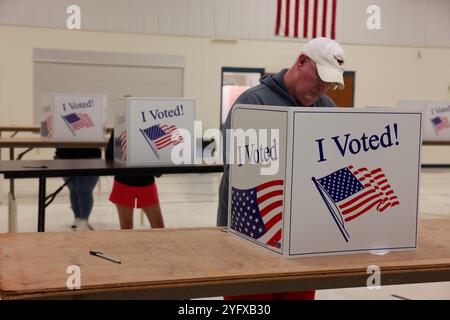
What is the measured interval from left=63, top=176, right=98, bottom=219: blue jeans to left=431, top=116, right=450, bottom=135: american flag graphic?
13.2ft

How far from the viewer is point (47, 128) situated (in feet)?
19.2

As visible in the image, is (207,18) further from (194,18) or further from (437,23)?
(437,23)

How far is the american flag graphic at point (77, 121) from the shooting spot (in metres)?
5.44

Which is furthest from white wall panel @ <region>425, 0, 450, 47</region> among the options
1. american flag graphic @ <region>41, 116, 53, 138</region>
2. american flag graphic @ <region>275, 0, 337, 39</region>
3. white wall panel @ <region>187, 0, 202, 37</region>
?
american flag graphic @ <region>41, 116, 53, 138</region>

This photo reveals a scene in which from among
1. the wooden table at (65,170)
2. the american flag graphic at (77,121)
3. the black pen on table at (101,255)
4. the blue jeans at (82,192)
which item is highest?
the american flag graphic at (77,121)

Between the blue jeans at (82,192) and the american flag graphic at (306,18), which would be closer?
the blue jeans at (82,192)

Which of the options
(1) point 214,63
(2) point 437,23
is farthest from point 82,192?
(2) point 437,23

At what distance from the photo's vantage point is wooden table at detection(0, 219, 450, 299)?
1.27 metres

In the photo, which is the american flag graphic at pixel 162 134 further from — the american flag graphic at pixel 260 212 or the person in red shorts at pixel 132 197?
the american flag graphic at pixel 260 212

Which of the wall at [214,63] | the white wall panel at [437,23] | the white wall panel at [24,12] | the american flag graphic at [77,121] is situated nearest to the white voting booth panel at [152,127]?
the american flag graphic at [77,121]

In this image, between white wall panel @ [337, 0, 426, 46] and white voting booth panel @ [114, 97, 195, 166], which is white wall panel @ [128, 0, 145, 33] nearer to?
white wall panel @ [337, 0, 426, 46]

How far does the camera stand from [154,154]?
3859 millimetres

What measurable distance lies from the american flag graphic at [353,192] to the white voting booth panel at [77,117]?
4.12 metres

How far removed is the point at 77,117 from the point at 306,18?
3.81 m
